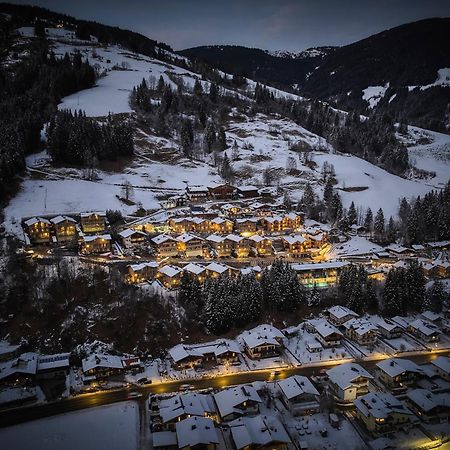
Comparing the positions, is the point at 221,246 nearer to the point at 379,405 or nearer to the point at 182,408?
the point at 182,408

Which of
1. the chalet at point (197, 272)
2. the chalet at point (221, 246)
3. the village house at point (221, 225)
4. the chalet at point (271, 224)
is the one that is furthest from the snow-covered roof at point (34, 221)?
the chalet at point (271, 224)

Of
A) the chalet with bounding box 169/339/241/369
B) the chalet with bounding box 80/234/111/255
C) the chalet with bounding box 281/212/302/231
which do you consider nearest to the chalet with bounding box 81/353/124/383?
the chalet with bounding box 169/339/241/369

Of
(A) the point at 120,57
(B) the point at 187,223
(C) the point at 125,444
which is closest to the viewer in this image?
(C) the point at 125,444

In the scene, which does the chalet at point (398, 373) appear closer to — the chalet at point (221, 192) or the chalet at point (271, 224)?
the chalet at point (271, 224)

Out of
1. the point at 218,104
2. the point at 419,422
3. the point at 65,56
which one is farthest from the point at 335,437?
the point at 65,56

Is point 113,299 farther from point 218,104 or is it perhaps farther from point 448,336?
point 218,104


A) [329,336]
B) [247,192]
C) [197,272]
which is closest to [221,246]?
[197,272]
